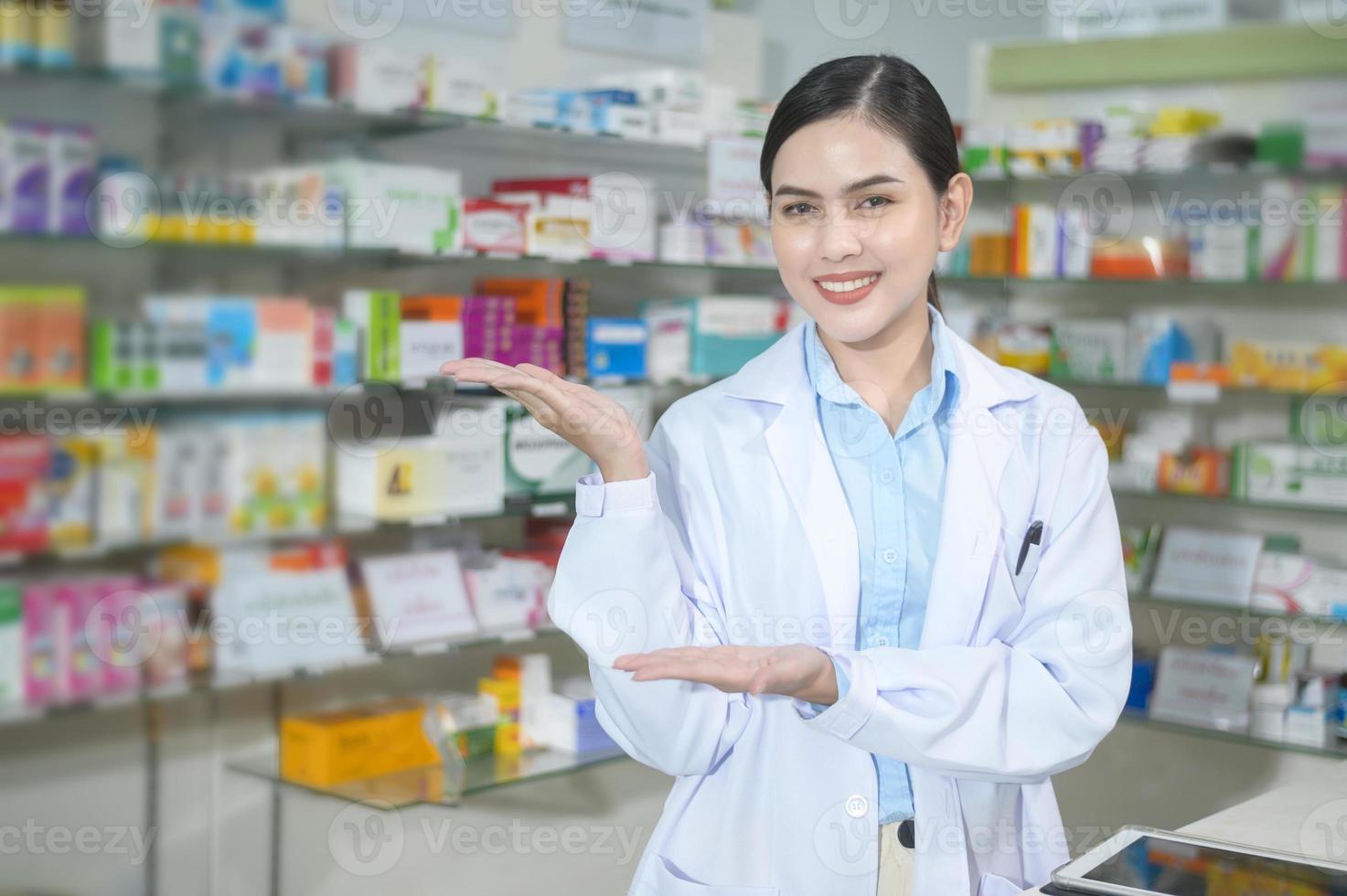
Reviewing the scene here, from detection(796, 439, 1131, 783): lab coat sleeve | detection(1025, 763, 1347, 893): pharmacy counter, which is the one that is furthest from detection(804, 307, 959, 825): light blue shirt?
detection(1025, 763, 1347, 893): pharmacy counter

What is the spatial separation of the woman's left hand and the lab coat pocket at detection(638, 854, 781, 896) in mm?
341

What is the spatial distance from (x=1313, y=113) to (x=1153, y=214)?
59 cm

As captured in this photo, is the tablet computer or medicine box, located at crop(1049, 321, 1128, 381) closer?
the tablet computer

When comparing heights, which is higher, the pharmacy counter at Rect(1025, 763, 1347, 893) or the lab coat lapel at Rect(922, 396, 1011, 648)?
the lab coat lapel at Rect(922, 396, 1011, 648)

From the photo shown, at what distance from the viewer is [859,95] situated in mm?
1752

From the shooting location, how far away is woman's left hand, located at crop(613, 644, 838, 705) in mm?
1454

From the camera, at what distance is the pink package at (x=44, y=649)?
2928mm

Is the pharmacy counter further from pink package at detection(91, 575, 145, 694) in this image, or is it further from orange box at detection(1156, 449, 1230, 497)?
orange box at detection(1156, 449, 1230, 497)

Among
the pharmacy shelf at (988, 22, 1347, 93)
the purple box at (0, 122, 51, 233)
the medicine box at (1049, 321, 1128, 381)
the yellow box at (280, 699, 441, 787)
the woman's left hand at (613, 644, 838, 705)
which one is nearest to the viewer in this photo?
the woman's left hand at (613, 644, 838, 705)

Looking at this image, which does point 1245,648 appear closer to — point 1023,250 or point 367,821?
point 1023,250

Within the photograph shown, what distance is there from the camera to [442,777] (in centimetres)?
370

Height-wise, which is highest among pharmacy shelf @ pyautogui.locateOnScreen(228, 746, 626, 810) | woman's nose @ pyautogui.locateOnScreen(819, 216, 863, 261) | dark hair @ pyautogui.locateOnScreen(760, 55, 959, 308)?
dark hair @ pyautogui.locateOnScreen(760, 55, 959, 308)

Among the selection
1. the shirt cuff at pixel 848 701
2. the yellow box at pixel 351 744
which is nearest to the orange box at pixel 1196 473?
the yellow box at pixel 351 744

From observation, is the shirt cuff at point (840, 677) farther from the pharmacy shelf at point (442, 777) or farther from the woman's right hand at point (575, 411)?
the pharmacy shelf at point (442, 777)
